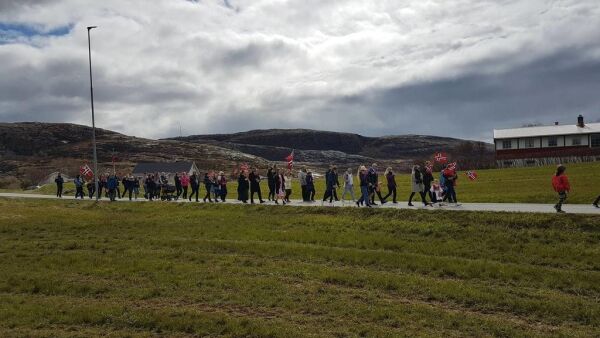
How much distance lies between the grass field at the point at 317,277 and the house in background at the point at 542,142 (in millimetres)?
59103

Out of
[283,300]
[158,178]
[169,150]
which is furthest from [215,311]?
[169,150]

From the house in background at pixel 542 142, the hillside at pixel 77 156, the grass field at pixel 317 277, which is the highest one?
the hillside at pixel 77 156

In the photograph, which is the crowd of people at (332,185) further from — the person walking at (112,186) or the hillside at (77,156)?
the hillside at (77,156)

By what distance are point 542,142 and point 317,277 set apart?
239 ft

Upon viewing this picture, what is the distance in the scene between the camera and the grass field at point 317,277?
10562 mm

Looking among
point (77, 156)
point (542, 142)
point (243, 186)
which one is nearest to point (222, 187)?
point (243, 186)

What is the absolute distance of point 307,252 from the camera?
17.2 m

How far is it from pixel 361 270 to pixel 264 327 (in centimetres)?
517

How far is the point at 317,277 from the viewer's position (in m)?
14.1

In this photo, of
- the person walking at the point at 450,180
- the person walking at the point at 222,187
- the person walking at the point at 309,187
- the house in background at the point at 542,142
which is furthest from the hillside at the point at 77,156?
the person walking at the point at 450,180

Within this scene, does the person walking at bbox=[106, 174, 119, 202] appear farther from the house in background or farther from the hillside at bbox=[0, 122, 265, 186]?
the hillside at bbox=[0, 122, 265, 186]

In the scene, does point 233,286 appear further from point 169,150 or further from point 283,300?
point 169,150

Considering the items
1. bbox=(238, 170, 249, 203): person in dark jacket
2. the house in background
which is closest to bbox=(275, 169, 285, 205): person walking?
bbox=(238, 170, 249, 203): person in dark jacket

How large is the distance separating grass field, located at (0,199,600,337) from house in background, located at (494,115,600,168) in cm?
5910
